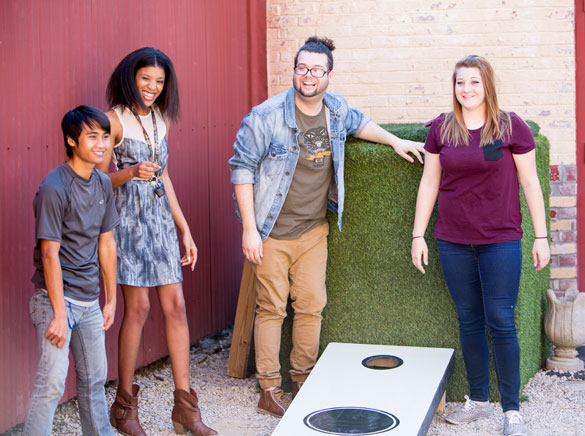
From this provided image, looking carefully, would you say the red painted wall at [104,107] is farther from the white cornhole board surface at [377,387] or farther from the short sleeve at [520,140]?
the short sleeve at [520,140]

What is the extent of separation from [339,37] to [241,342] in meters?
2.23

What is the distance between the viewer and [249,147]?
12.1 ft

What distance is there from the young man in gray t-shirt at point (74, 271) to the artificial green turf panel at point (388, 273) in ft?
4.45

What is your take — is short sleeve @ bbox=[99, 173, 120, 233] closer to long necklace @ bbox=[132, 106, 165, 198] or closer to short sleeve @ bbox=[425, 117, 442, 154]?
long necklace @ bbox=[132, 106, 165, 198]

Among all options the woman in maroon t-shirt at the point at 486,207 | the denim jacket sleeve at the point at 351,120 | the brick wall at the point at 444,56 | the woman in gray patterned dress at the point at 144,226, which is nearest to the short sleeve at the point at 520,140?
the woman in maroon t-shirt at the point at 486,207

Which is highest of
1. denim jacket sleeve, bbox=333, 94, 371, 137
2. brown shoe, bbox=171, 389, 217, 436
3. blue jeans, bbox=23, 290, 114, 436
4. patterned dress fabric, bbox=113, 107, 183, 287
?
denim jacket sleeve, bbox=333, 94, 371, 137

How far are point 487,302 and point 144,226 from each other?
5.08 feet

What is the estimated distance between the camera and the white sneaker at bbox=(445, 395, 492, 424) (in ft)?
12.0

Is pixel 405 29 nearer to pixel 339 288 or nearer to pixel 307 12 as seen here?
pixel 307 12

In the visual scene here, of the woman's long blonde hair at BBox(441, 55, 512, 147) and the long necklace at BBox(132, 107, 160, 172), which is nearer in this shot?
the woman's long blonde hair at BBox(441, 55, 512, 147)

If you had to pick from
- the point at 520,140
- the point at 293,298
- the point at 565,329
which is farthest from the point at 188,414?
the point at 565,329

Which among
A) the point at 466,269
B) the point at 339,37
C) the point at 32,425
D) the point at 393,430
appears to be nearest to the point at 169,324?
the point at 32,425

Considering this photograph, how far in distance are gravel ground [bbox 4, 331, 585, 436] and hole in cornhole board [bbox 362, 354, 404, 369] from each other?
33 centimetres

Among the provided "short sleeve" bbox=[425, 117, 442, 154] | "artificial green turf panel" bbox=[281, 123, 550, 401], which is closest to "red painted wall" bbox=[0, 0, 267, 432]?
"artificial green turf panel" bbox=[281, 123, 550, 401]
